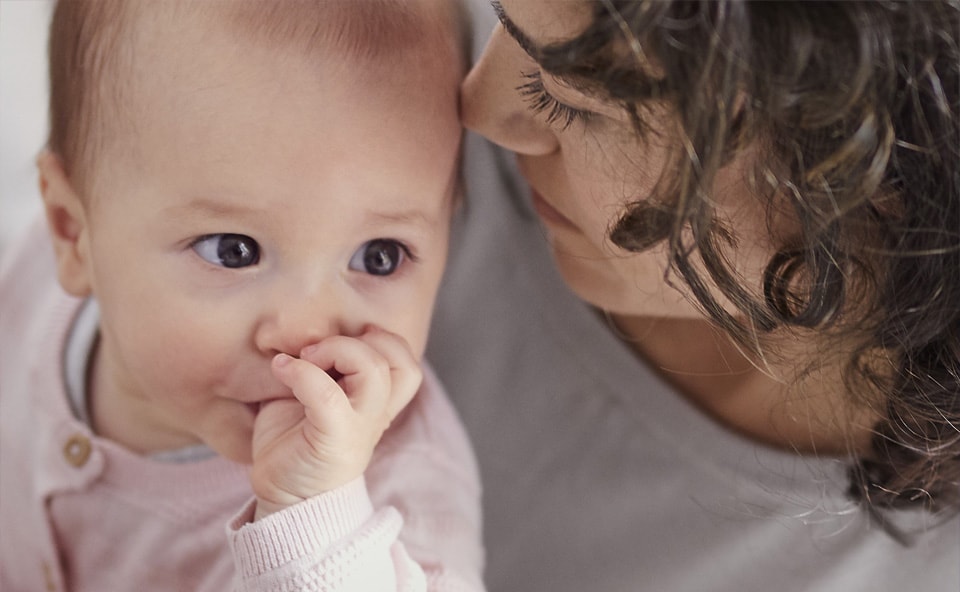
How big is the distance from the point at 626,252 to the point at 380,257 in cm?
20

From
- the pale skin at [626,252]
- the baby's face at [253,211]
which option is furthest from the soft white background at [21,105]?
the pale skin at [626,252]

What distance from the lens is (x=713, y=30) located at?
48 cm

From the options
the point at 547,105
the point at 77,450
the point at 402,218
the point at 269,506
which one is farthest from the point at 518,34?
the point at 77,450

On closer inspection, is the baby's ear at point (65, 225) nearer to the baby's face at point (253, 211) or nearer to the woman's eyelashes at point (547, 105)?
the baby's face at point (253, 211)

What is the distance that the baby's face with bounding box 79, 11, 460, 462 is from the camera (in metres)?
0.66

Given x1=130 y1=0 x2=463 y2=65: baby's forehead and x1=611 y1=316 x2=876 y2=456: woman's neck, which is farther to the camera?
x1=611 y1=316 x2=876 y2=456: woman's neck

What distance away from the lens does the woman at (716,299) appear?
500 millimetres

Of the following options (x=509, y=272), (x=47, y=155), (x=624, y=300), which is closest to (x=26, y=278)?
(x=47, y=155)

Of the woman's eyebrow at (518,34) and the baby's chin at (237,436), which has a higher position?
the woman's eyebrow at (518,34)

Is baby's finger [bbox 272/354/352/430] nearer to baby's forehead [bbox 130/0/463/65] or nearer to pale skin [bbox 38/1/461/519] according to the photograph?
pale skin [bbox 38/1/461/519]

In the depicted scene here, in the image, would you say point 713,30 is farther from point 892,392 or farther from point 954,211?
point 892,392

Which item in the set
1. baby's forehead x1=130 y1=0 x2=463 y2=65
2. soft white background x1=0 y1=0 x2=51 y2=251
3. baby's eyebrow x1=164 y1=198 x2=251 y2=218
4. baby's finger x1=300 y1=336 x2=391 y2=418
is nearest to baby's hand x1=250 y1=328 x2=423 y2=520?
baby's finger x1=300 y1=336 x2=391 y2=418

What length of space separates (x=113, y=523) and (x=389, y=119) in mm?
446

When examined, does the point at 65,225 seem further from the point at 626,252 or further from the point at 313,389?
the point at 626,252
